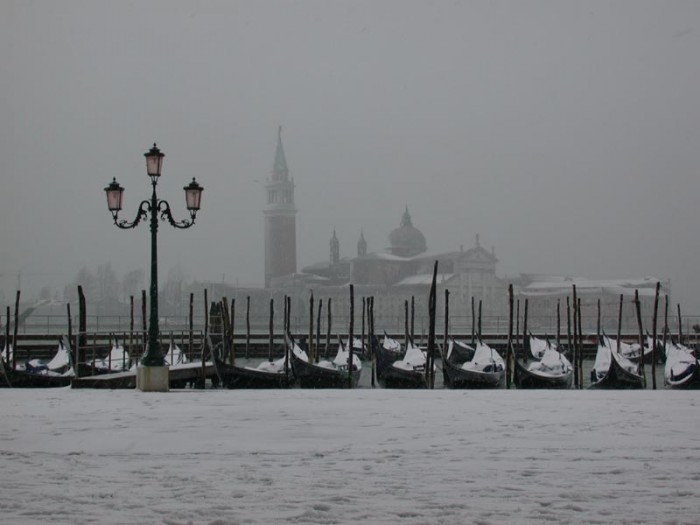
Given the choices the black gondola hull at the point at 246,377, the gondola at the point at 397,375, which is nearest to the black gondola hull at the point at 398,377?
the gondola at the point at 397,375

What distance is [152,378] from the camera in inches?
238

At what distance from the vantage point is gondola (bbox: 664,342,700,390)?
1120cm

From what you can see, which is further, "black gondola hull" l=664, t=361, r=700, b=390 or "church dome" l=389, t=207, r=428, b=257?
"church dome" l=389, t=207, r=428, b=257

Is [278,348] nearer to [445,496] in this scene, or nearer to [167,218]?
[167,218]

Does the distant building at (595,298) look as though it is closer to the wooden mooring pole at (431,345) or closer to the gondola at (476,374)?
the gondola at (476,374)

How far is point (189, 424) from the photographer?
4.05 m

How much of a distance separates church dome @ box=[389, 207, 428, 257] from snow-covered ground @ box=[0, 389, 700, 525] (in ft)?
171

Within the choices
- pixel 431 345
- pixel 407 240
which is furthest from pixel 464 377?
pixel 407 240

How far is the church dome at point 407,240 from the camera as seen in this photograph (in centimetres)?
5712

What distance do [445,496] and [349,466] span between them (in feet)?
1.63

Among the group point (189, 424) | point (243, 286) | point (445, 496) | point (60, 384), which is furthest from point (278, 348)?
point (243, 286)

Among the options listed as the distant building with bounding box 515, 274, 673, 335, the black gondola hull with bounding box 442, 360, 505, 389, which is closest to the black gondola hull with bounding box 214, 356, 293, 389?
the black gondola hull with bounding box 442, 360, 505, 389

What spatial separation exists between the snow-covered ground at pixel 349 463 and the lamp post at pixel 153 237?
1077mm

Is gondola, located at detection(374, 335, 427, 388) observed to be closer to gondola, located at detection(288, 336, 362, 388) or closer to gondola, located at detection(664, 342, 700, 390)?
gondola, located at detection(288, 336, 362, 388)
